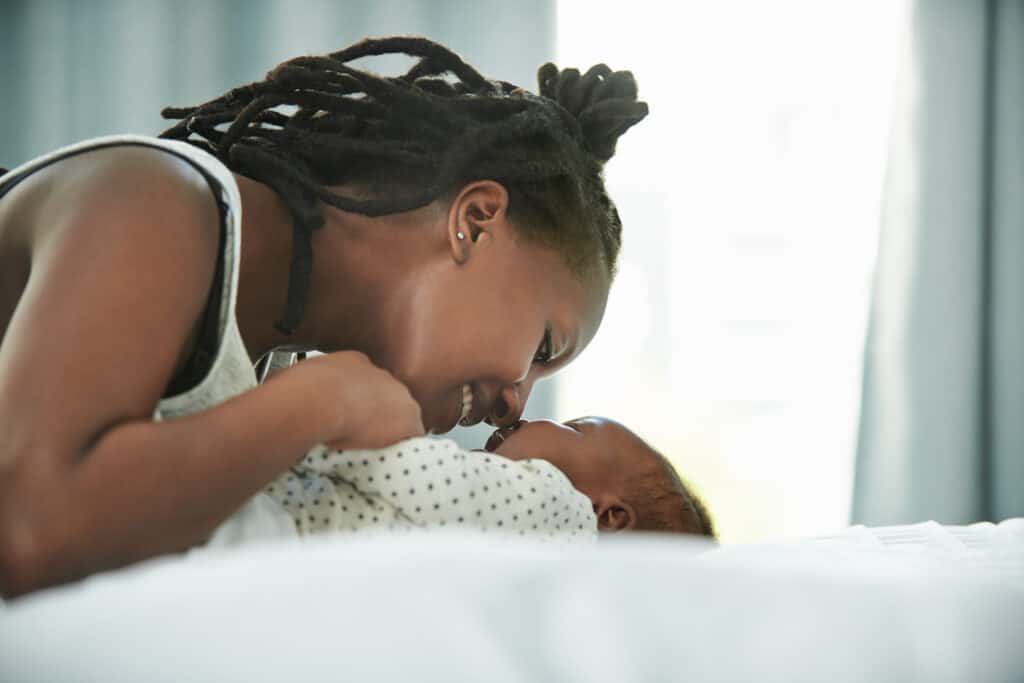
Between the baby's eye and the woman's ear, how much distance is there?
0.13 metres

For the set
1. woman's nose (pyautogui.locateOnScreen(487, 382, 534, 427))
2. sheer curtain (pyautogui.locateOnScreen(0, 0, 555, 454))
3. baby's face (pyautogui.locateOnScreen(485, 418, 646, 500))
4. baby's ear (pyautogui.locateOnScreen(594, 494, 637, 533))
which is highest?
sheer curtain (pyautogui.locateOnScreen(0, 0, 555, 454))

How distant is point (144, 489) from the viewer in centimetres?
65

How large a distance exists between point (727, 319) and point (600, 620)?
2.15 m

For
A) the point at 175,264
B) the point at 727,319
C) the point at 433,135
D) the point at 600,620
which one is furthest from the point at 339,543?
the point at 727,319

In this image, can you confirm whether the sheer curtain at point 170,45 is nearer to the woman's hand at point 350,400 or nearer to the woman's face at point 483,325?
the woman's face at point 483,325

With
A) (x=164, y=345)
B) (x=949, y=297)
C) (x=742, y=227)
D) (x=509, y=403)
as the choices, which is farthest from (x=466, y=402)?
(x=949, y=297)

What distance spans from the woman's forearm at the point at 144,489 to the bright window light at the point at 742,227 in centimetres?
186

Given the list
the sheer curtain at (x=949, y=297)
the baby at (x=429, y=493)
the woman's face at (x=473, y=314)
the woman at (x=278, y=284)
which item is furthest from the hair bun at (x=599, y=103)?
the sheer curtain at (x=949, y=297)

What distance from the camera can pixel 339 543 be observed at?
553mm

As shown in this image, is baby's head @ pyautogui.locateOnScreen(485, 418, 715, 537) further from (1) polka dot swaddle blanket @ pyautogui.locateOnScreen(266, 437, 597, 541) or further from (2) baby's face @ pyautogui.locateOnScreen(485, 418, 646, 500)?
(1) polka dot swaddle blanket @ pyautogui.locateOnScreen(266, 437, 597, 541)

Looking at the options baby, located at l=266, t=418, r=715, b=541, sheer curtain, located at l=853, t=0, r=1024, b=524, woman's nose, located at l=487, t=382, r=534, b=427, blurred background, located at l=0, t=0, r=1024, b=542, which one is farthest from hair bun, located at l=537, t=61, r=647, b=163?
sheer curtain, located at l=853, t=0, r=1024, b=524

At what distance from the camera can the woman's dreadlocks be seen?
1015 millimetres

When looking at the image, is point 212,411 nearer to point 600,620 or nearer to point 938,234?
point 600,620

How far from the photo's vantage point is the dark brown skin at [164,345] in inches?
25.1
